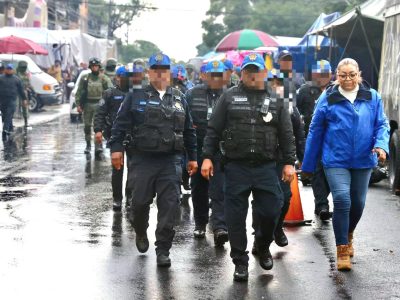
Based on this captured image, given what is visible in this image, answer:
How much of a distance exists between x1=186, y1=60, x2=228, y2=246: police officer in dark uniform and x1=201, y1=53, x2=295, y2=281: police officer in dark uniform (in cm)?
145

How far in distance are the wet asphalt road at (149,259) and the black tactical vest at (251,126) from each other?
1050 millimetres

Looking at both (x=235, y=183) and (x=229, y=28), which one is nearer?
(x=235, y=183)

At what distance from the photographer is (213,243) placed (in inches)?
332

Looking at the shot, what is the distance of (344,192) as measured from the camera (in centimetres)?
712

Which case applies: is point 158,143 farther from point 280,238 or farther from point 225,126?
point 280,238

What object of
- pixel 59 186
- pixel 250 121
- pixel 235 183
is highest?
pixel 250 121

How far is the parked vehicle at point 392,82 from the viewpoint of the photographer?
1210 cm

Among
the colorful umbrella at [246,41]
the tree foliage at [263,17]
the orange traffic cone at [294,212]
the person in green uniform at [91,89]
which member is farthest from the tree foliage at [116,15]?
the orange traffic cone at [294,212]

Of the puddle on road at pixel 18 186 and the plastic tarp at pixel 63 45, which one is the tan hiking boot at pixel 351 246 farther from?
the plastic tarp at pixel 63 45

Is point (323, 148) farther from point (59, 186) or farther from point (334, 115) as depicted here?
point (59, 186)

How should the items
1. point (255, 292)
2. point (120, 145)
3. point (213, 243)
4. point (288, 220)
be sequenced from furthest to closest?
point (288, 220), point (213, 243), point (120, 145), point (255, 292)

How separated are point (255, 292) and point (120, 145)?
6.45ft

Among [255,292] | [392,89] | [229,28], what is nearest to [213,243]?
[255,292]

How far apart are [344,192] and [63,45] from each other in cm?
3412
